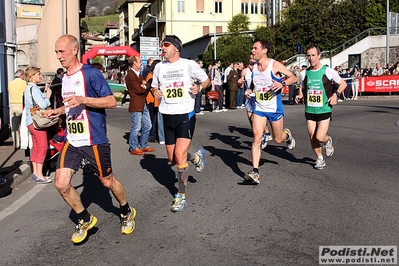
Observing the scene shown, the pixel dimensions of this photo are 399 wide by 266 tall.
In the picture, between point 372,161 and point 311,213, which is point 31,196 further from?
point 372,161

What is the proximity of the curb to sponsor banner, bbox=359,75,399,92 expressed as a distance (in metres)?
23.0

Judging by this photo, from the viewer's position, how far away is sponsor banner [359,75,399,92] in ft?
92.1

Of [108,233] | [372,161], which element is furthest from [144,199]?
[372,161]

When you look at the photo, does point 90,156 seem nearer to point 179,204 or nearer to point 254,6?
point 179,204

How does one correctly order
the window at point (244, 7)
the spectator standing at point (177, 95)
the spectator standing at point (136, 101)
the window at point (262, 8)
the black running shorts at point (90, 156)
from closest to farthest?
the black running shorts at point (90, 156), the spectator standing at point (177, 95), the spectator standing at point (136, 101), the window at point (244, 7), the window at point (262, 8)

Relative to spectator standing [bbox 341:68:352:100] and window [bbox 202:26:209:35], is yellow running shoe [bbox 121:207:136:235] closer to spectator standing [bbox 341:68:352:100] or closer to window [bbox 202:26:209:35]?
spectator standing [bbox 341:68:352:100]

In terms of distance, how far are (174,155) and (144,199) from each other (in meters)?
0.83

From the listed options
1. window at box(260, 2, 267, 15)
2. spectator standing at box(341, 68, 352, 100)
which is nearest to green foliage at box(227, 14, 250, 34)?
window at box(260, 2, 267, 15)

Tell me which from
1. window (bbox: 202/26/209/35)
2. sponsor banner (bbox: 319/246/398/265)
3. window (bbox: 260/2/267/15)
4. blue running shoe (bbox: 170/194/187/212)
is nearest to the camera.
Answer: sponsor banner (bbox: 319/246/398/265)

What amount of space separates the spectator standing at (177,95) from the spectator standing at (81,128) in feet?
4.66

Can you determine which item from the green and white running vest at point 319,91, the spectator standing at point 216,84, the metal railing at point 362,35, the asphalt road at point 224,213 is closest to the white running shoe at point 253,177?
the asphalt road at point 224,213

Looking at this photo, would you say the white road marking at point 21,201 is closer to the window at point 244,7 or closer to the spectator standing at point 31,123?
the spectator standing at point 31,123

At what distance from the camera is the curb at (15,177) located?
26.5 ft

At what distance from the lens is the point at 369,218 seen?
19.3 ft
